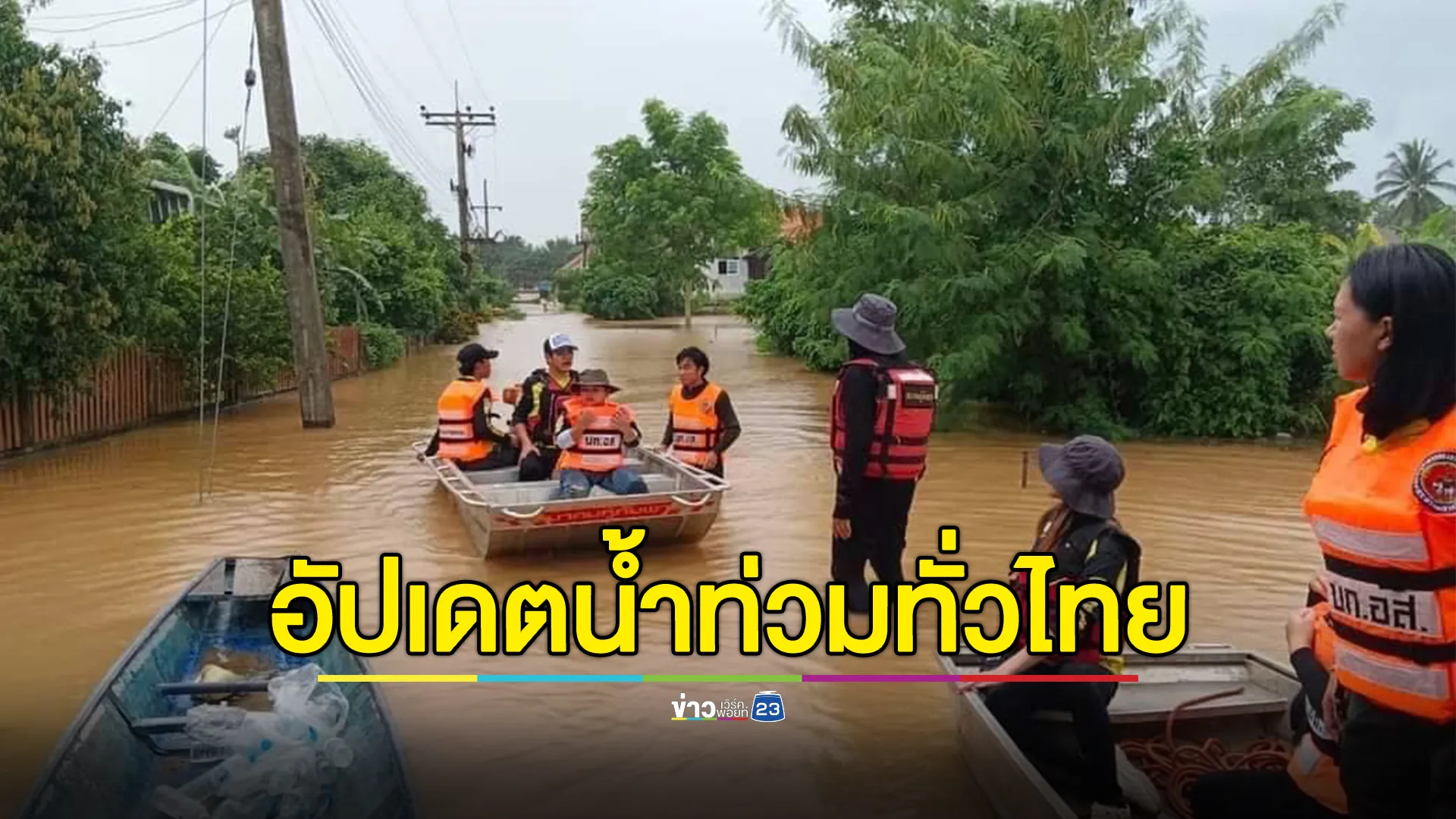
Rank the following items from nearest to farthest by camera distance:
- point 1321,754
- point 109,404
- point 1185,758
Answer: point 1321,754, point 1185,758, point 109,404

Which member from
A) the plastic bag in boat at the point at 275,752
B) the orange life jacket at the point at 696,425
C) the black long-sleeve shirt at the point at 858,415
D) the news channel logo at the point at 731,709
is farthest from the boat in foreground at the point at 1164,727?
the orange life jacket at the point at 696,425

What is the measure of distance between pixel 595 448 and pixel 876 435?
9.25ft

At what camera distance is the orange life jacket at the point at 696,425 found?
8523mm

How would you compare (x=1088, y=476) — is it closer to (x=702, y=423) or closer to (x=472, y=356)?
(x=702, y=423)

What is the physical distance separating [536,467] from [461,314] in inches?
1255

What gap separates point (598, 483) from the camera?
804 cm

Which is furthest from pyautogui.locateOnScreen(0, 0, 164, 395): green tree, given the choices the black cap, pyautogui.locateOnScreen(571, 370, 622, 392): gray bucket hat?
pyautogui.locateOnScreen(571, 370, 622, 392): gray bucket hat

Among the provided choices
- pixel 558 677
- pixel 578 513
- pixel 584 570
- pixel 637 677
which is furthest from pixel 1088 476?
pixel 584 570

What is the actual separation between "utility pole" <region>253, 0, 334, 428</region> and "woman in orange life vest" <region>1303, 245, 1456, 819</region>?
14224 millimetres

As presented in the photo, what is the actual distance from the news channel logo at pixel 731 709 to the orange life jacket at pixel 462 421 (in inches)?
162

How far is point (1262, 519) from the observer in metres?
9.95

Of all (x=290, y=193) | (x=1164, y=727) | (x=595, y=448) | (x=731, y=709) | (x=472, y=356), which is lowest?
(x=731, y=709)

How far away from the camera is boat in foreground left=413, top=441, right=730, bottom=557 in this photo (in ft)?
24.5

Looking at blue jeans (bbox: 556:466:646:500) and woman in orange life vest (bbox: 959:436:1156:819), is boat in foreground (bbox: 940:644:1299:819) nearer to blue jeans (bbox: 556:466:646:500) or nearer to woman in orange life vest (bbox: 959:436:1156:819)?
woman in orange life vest (bbox: 959:436:1156:819)
